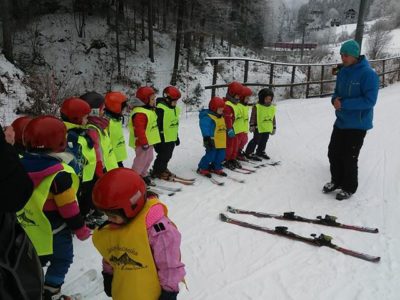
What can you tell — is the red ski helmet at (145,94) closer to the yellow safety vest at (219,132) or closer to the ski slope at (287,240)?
the yellow safety vest at (219,132)

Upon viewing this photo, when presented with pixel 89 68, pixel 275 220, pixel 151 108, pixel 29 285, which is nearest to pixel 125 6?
pixel 89 68

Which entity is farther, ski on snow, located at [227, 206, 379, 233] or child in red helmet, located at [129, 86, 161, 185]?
child in red helmet, located at [129, 86, 161, 185]

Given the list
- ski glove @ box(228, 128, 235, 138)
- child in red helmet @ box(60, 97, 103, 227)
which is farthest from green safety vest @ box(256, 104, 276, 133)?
child in red helmet @ box(60, 97, 103, 227)

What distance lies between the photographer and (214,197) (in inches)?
216

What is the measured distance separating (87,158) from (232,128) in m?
3.05

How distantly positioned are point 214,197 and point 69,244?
268 cm

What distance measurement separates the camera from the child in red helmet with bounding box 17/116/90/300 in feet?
9.12

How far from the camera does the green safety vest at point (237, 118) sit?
6.64 m

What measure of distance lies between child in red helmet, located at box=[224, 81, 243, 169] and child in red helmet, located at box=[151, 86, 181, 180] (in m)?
0.95

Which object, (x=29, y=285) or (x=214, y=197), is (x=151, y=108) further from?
(x=29, y=285)

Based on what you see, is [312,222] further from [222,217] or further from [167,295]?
[167,295]

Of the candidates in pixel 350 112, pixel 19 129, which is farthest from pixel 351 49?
pixel 19 129

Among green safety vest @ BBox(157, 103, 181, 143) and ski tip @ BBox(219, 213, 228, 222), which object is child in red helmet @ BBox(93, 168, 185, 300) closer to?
ski tip @ BBox(219, 213, 228, 222)

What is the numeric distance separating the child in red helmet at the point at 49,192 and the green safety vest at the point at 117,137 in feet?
6.45
